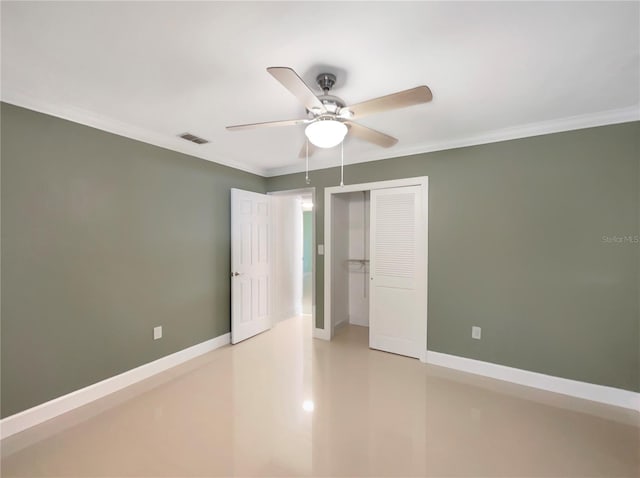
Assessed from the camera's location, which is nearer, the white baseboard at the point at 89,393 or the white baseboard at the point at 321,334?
the white baseboard at the point at 89,393

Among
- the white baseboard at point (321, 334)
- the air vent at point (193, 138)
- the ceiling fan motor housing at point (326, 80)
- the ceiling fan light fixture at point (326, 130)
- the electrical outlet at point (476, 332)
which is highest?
the air vent at point (193, 138)

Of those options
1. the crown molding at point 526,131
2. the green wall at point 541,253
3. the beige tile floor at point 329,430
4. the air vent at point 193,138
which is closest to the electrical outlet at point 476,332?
the green wall at point 541,253

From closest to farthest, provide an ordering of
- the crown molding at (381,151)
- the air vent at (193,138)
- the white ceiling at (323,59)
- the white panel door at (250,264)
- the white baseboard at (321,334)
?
the white ceiling at (323,59) → the crown molding at (381,151) → the air vent at (193,138) → the white panel door at (250,264) → the white baseboard at (321,334)

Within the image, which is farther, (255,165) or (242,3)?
(255,165)

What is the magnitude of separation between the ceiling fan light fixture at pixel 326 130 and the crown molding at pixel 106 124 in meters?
2.04

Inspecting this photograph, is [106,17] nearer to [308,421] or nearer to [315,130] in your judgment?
[315,130]

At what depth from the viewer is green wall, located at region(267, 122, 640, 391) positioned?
2418 millimetres

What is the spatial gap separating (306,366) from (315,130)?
8.43 feet

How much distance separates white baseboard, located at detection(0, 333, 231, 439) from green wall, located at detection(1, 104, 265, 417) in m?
0.06

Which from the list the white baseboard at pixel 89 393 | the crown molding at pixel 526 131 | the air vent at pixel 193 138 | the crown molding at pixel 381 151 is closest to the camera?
the white baseboard at pixel 89 393

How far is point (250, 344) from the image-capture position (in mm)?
3816

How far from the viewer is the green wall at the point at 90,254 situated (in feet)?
6.88

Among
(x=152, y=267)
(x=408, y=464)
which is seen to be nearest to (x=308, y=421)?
(x=408, y=464)

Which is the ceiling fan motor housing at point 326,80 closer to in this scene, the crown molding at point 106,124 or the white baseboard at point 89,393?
the crown molding at point 106,124
